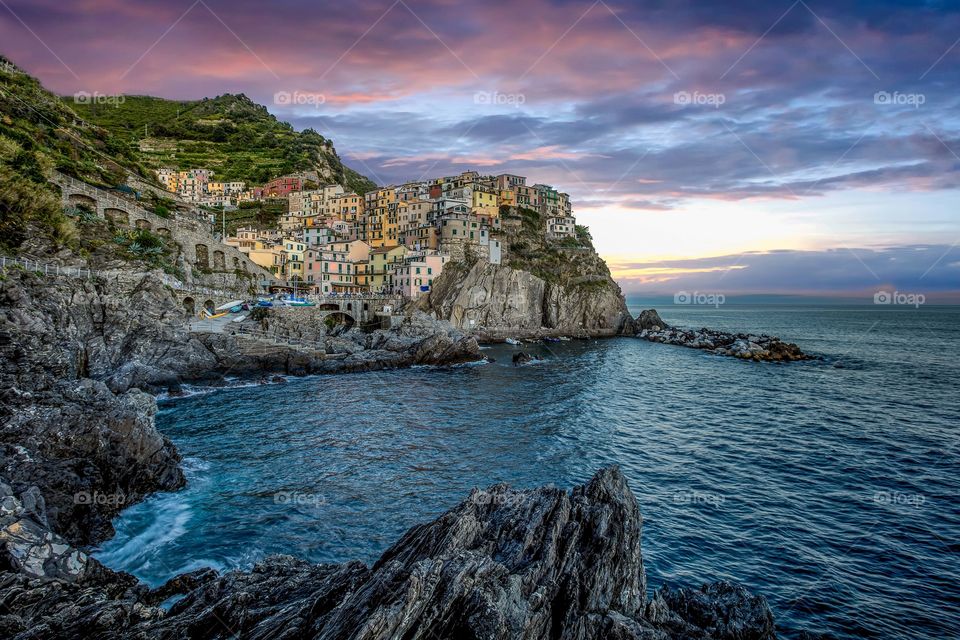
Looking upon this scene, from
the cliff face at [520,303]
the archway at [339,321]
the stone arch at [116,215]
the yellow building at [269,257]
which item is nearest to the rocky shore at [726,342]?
the cliff face at [520,303]

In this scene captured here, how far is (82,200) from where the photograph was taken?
64312 mm

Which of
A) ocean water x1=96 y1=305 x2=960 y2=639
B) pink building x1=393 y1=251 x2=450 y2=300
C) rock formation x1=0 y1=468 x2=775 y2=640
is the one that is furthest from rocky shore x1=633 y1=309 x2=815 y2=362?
rock formation x1=0 y1=468 x2=775 y2=640

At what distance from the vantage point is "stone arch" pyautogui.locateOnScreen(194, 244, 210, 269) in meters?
78.4

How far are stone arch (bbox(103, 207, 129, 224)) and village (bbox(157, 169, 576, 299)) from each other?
21.8m

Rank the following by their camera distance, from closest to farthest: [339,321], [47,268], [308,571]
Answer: [308,571] → [47,268] → [339,321]

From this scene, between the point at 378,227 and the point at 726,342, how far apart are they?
3162 inches

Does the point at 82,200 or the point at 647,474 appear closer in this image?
the point at 647,474

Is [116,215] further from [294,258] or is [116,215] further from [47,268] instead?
[294,258]

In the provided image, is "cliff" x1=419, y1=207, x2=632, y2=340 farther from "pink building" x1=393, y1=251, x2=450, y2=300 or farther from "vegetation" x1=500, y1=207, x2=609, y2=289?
"pink building" x1=393, y1=251, x2=450, y2=300

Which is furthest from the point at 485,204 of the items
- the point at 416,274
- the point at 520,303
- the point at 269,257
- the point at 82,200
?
the point at 82,200

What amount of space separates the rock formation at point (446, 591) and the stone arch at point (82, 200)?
65490 millimetres

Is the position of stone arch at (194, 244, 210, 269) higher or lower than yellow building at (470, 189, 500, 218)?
lower

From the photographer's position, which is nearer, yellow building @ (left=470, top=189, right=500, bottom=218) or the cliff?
the cliff

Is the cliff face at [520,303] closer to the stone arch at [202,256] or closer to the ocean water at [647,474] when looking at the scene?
the stone arch at [202,256]
